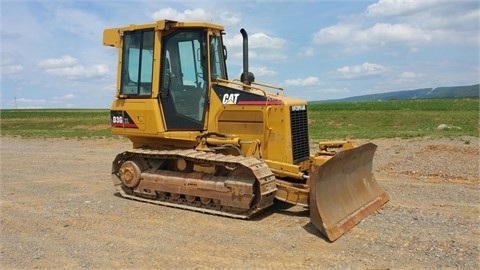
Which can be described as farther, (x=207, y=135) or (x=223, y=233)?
(x=207, y=135)

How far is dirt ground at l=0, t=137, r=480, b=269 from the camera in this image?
5828 millimetres

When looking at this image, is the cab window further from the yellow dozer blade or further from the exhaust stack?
the yellow dozer blade

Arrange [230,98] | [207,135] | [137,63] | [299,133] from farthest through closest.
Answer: [137,63] < [207,135] < [230,98] < [299,133]

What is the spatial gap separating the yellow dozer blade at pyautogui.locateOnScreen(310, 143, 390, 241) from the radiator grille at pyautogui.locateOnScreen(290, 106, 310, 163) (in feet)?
3.08

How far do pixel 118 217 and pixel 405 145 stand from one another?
37.8 ft

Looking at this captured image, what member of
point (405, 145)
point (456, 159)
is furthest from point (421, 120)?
point (456, 159)

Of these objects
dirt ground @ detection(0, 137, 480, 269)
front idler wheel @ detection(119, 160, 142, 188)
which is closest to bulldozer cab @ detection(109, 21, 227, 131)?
front idler wheel @ detection(119, 160, 142, 188)

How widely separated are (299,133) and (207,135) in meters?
1.77

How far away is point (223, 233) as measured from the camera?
6953mm

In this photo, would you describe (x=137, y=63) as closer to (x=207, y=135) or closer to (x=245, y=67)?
(x=207, y=135)

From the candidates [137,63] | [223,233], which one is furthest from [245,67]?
[223,233]

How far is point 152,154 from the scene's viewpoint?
9.02 m

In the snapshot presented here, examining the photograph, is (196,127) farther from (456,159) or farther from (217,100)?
(456,159)

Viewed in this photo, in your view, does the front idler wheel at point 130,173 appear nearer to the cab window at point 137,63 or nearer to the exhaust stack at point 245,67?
the cab window at point 137,63
